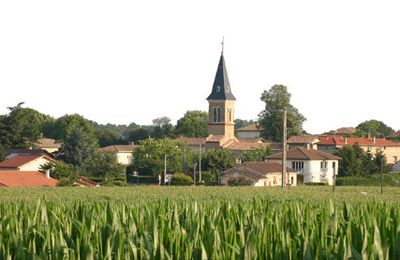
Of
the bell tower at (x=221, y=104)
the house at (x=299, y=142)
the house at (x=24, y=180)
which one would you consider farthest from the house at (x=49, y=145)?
the house at (x=24, y=180)

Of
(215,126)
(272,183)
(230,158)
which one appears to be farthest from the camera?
(215,126)

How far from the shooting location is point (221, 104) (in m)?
152

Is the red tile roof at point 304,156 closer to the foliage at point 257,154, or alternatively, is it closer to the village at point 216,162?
the village at point 216,162

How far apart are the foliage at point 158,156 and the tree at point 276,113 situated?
30.4 m

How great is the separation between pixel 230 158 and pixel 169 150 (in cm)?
724

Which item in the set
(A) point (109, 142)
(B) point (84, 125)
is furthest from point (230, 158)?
(A) point (109, 142)

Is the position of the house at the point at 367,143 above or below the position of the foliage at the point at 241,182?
above

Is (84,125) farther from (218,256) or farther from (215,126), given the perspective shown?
(218,256)

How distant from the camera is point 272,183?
298 feet

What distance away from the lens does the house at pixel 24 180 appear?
6278cm

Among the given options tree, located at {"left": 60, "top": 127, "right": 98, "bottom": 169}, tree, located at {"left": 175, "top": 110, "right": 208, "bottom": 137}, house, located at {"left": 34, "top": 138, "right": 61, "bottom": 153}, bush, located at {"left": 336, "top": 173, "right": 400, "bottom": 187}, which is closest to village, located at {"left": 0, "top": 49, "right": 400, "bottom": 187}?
tree, located at {"left": 60, "top": 127, "right": 98, "bottom": 169}

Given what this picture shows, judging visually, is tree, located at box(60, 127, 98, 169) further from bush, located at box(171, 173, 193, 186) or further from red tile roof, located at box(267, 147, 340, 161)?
red tile roof, located at box(267, 147, 340, 161)

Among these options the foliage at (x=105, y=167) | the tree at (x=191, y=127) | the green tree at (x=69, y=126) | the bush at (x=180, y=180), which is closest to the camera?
the bush at (x=180, y=180)

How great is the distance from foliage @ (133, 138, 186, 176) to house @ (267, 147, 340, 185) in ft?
37.7
